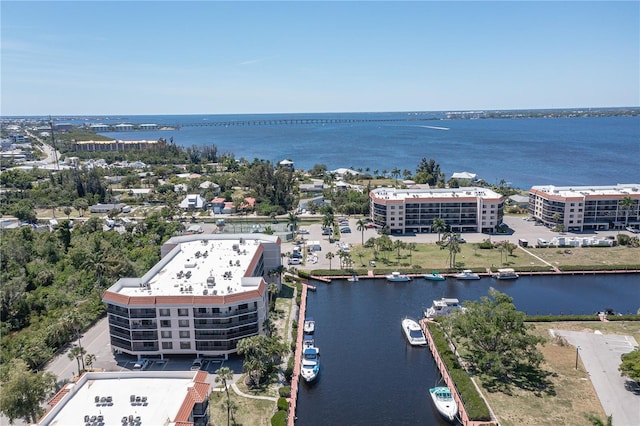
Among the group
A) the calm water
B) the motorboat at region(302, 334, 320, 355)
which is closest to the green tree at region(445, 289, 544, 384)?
the calm water

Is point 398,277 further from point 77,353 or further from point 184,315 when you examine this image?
point 77,353

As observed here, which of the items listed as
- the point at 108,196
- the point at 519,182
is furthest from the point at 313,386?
the point at 519,182

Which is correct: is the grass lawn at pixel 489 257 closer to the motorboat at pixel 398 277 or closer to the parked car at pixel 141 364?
the motorboat at pixel 398 277

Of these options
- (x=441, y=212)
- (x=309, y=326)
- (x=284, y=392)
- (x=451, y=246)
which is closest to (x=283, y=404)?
(x=284, y=392)

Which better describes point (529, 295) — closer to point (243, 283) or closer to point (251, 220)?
point (243, 283)

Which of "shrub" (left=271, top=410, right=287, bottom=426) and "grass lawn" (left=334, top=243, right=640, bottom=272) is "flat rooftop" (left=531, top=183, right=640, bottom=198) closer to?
"grass lawn" (left=334, top=243, right=640, bottom=272)

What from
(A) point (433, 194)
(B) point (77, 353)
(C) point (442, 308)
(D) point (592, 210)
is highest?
(A) point (433, 194)
